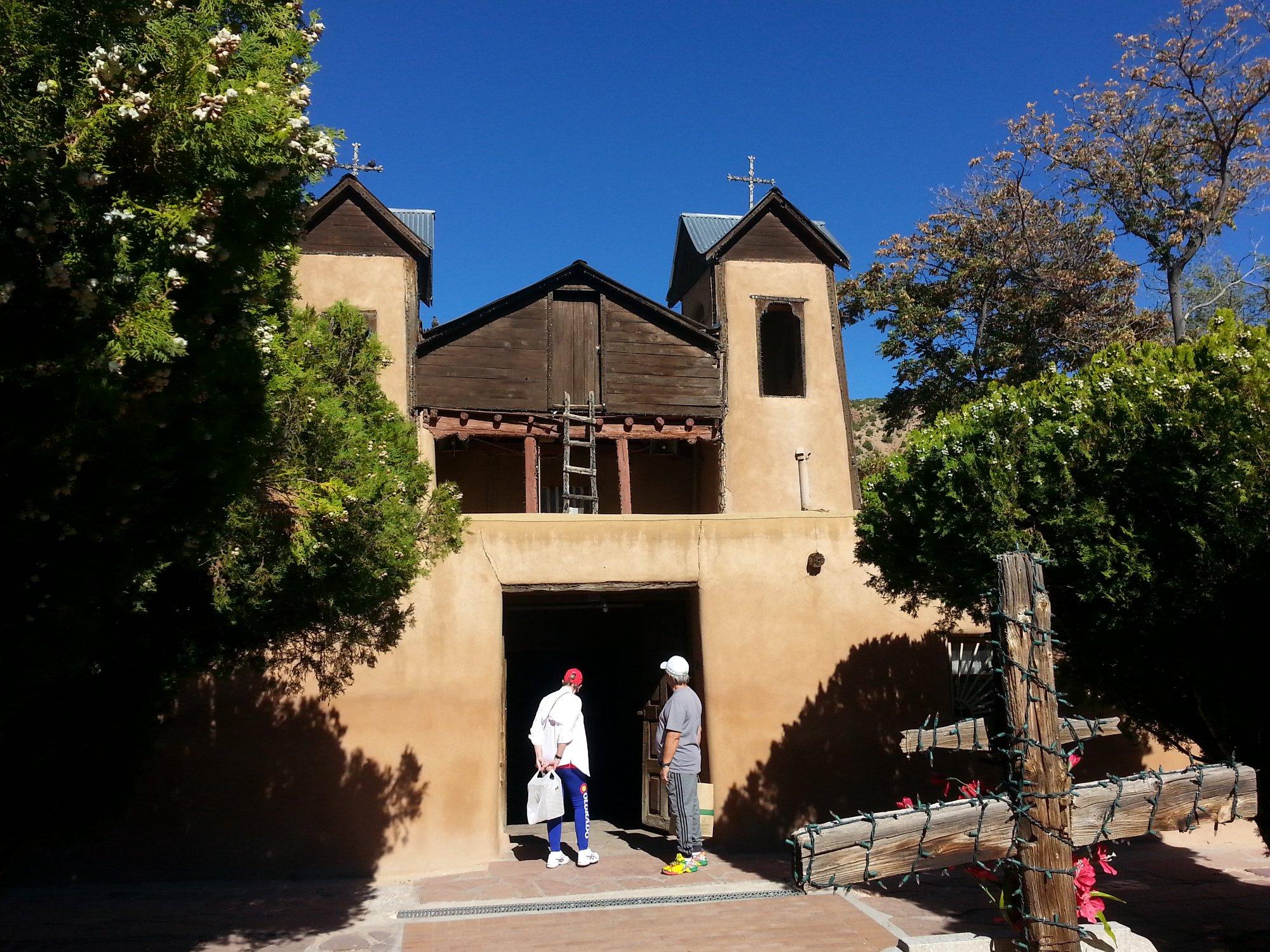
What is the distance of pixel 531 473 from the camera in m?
15.9

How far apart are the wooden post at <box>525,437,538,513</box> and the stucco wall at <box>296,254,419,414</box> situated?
206cm

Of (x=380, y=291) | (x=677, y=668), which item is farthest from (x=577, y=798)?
(x=380, y=291)

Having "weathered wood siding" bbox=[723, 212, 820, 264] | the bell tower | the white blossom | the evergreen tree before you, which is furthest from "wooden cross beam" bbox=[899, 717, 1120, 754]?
"weathered wood siding" bbox=[723, 212, 820, 264]

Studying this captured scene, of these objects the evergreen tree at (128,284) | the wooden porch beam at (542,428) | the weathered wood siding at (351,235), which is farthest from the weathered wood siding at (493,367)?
the evergreen tree at (128,284)

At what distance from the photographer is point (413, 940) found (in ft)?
21.1

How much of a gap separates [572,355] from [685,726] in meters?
9.65

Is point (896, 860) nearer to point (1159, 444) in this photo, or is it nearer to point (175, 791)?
point (1159, 444)

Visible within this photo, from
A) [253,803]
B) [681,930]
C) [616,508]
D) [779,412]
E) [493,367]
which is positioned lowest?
[681,930]

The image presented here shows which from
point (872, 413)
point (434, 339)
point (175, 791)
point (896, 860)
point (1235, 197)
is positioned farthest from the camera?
point (872, 413)

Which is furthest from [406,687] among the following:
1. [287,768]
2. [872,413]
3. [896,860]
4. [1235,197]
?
[872,413]

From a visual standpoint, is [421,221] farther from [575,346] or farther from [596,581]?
[596,581]

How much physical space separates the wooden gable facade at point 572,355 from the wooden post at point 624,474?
1.95ft

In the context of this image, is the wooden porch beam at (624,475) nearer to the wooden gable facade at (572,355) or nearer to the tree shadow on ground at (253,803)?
the wooden gable facade at (572,355)

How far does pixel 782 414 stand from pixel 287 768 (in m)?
11.2
